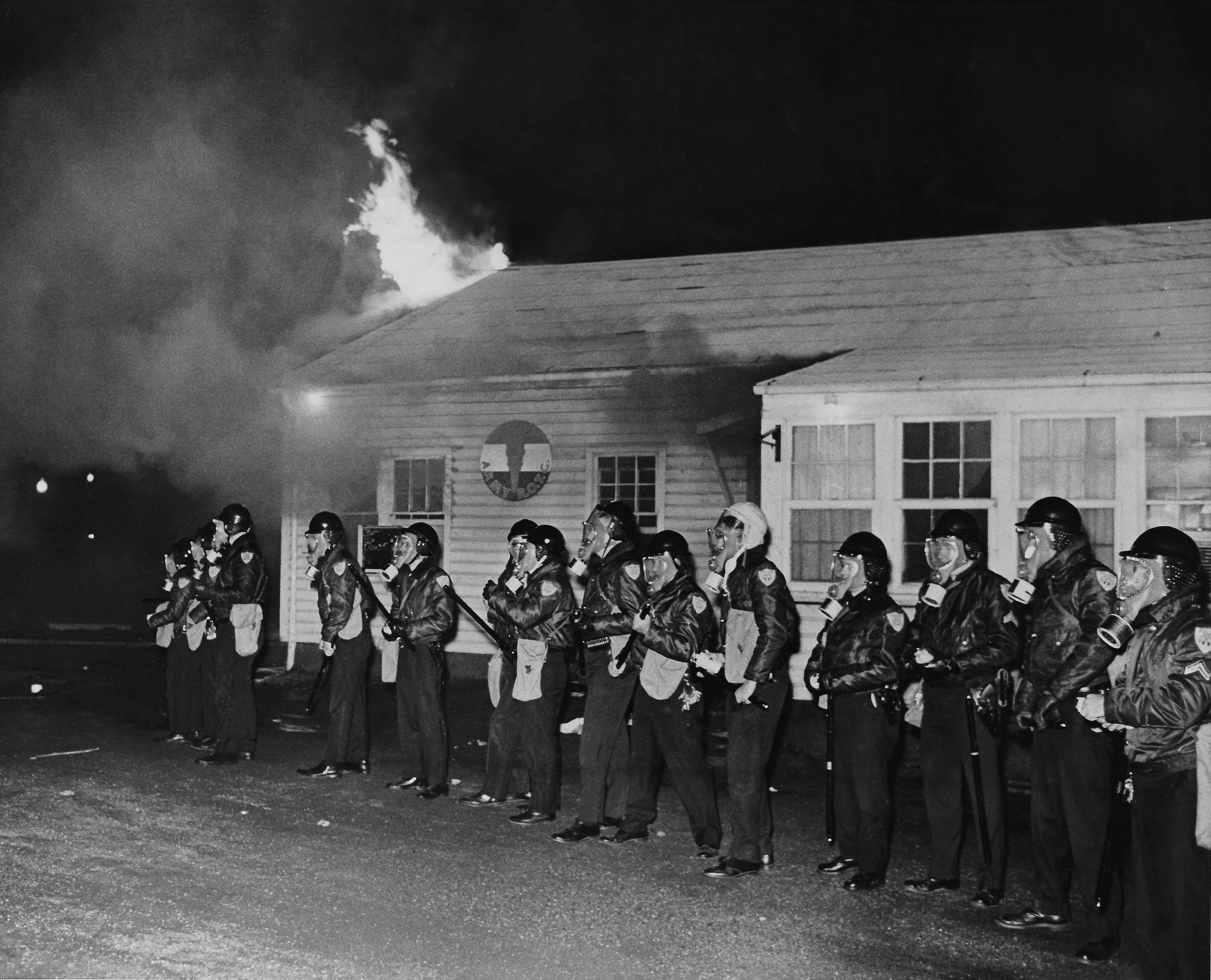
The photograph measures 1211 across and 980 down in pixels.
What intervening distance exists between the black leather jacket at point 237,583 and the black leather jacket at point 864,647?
4.72 meters

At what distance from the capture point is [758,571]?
6.39 m

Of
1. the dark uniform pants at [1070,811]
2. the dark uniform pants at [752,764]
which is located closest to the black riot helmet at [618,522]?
the dark uniform pants at [752,764]

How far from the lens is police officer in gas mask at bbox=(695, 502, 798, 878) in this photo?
621cm

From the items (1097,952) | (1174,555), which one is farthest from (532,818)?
(1174,555)

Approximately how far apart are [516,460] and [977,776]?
346 inches

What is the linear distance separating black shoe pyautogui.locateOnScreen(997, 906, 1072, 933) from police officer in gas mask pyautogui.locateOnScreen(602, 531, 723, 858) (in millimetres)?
1658

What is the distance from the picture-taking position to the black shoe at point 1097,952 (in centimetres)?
498

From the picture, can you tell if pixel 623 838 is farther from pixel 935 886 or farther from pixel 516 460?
pixel 516 460

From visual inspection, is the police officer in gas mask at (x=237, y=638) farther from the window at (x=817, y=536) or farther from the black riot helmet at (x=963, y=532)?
Answer: the black riot helmet at (x=963, y=532)

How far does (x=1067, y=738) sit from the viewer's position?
212 inches

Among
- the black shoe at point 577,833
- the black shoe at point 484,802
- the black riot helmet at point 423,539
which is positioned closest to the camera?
the black shoe at point 577,833

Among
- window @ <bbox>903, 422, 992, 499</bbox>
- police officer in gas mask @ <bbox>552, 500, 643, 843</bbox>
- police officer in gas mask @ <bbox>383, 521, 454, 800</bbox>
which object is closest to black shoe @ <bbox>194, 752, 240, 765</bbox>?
police officer in gas mask @ <bbox>383, 521, 454, 800</bbox>

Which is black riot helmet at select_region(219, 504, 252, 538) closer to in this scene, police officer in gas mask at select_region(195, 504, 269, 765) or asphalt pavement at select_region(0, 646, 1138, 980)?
police officer in gas mask at select_region(195, 504, 269, 765)

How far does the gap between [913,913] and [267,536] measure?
1770 cm
